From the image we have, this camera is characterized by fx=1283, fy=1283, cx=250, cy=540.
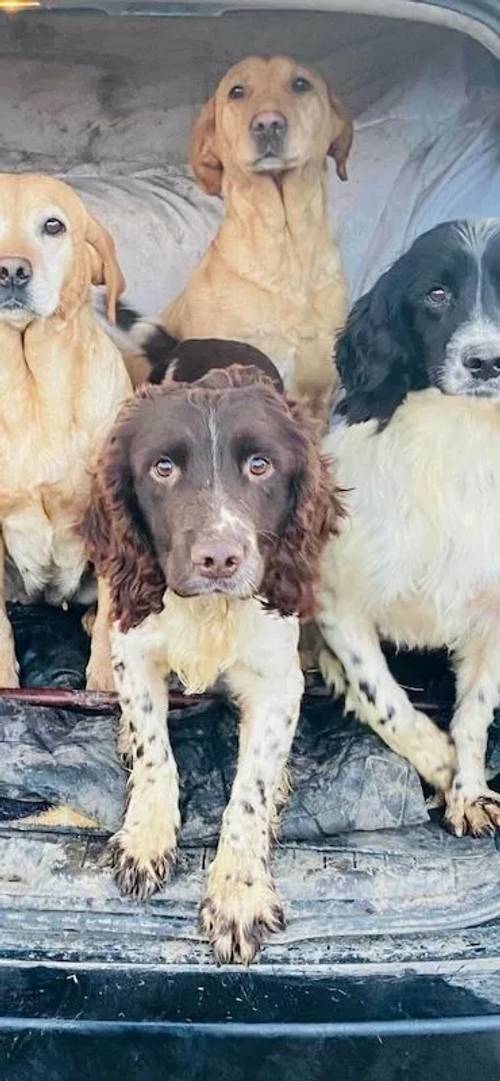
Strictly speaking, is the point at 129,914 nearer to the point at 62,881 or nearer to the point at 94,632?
the point at 62,881

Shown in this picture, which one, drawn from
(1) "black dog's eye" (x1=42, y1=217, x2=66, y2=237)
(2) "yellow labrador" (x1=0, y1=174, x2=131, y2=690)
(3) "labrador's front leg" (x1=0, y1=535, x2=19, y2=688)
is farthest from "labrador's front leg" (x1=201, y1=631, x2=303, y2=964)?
(1) "black dog's eye" (x1=42, y1=217, x2=66, y2=237)

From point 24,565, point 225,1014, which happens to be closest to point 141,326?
point 24,565

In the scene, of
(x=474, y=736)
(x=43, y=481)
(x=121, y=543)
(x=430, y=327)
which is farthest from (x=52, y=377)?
(x=474, y=736)

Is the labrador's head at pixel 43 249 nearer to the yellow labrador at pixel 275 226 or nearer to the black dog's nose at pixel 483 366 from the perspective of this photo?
the yellow labrador at pixel 275 226

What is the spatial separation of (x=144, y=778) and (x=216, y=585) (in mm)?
529

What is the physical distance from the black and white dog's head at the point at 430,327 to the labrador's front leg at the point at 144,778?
26.7 inches

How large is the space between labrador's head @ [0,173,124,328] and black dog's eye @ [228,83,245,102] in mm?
627

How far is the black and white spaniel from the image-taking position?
2.45 metres

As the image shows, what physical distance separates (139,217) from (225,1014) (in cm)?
249

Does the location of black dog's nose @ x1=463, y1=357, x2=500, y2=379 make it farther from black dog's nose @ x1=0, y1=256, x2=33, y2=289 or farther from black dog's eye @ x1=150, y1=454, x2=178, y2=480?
black dog's nose @ x1=0, y1=256, x2=33, y2=289

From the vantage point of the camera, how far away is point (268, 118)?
305 centimetres

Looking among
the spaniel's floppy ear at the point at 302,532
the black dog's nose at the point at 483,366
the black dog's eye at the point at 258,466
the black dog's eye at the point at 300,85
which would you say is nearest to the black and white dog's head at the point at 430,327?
the black dog's nose at the point at 483,366

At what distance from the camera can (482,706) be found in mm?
2641

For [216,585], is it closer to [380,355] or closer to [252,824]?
[252,824]
